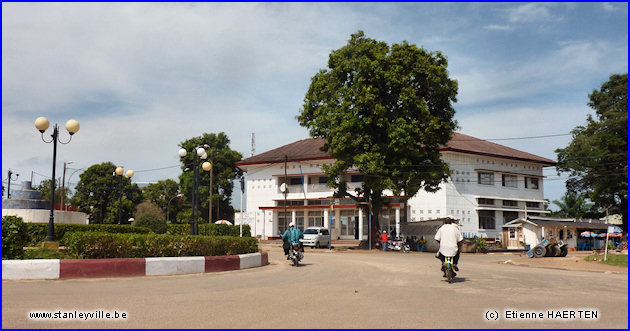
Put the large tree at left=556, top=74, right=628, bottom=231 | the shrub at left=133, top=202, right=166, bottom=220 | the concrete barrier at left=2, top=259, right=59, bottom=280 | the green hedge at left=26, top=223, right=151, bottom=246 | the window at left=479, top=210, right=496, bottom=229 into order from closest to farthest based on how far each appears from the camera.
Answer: the concrete barrier at left=2, top=259, right=59, bottom=280 → the green hedge at left=26, top=223, right=151, bottom=246 → the large tree at left=556, top=74, right=628, bottom=231 → the window at left=479, top=210, right=496, bottom=229 → the shrub at left=133, top=202, right=166, bottom=220

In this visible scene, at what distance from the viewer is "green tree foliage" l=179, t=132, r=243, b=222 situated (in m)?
64.8

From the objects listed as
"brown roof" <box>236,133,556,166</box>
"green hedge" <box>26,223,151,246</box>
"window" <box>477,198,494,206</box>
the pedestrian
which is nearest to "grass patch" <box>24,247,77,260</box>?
"green hedge" <box>26,223,151,246</box>

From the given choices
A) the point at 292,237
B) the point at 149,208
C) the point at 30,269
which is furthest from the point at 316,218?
the point at 30,269

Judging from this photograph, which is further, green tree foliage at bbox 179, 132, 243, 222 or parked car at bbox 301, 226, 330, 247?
green tree foliage at bbox 179, 132, 243, 222

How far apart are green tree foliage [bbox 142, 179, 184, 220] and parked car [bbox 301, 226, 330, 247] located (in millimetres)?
35106

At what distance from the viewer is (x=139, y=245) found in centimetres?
1337

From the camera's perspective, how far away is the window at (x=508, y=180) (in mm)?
52062

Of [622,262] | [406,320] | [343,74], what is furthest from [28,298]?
[343,74]

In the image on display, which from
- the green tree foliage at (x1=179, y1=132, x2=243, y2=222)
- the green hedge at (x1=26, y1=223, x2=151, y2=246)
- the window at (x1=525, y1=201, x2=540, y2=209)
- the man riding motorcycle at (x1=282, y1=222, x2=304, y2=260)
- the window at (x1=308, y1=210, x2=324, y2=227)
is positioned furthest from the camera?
the green tree foliage at (x1=179, y1=132, x2=243, y2=222)

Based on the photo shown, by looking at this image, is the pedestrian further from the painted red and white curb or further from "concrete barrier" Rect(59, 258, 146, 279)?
"concrete barrier" Rect(59, 258, 146, 279)

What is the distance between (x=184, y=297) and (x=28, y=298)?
7.72 feet

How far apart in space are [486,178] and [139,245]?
139 ft

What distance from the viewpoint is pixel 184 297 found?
30.0 ft

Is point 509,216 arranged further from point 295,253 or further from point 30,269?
point 30,269
